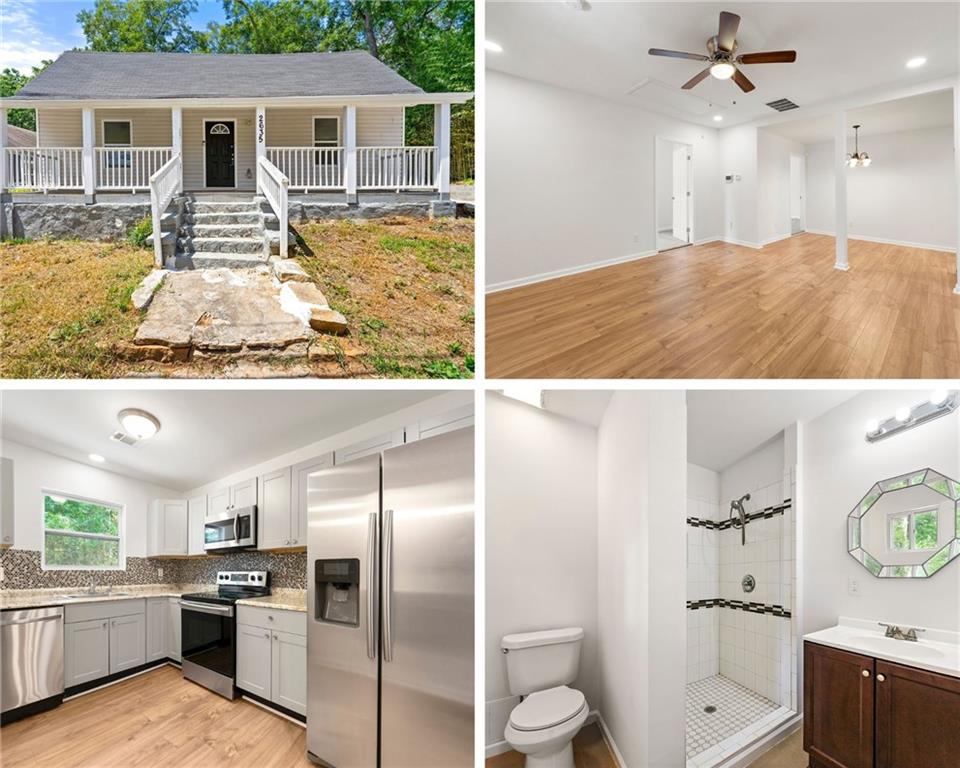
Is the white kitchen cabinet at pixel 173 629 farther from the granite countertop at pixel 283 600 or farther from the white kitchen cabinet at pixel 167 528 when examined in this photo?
the granite countertop at pixel 283 600

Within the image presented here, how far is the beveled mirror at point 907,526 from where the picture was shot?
235cm

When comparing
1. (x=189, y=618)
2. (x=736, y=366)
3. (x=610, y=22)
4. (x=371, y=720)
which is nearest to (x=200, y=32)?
(x=610, y=22)

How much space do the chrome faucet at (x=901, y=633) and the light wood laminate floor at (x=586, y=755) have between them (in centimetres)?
138

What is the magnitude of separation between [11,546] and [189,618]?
4.98 ft

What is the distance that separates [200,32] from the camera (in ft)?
8.88

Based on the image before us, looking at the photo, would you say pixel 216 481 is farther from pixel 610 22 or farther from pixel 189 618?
pixel 610 22

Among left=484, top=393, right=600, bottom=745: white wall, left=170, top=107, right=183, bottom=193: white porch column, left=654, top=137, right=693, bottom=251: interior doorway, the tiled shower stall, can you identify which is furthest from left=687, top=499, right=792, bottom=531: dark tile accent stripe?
left=654, top=137, right=693, bottom=251: interior doorway

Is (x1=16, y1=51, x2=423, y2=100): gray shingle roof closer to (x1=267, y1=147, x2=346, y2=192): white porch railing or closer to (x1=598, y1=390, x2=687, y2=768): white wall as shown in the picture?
(x1=267, y1=147, x2=346, y2=192): white porch railing

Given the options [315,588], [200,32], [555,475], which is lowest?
[315,588]

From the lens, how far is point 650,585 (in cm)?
220

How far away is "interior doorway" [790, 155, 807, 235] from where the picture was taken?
9945mm

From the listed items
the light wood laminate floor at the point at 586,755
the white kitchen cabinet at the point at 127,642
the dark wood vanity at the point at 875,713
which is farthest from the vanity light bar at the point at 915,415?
the white kitchen cabinet at the point at 127,642

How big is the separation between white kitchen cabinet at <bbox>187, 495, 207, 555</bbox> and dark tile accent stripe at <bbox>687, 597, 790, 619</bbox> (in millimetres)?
4184

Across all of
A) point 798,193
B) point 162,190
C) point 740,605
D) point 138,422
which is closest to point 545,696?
point 740,605
